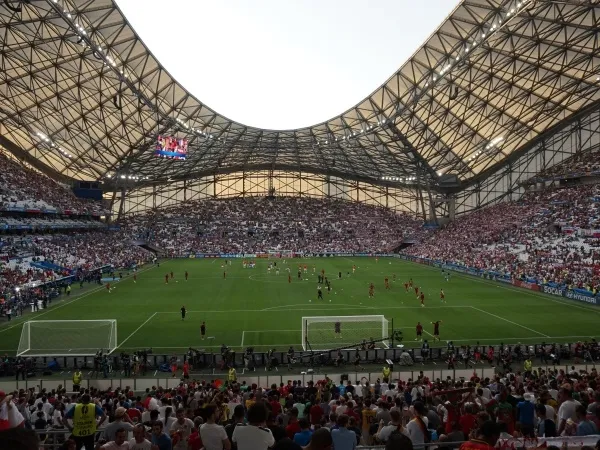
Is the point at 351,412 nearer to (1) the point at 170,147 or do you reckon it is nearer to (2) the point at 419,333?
(2) the point at 419,333

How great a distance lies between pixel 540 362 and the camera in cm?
2152

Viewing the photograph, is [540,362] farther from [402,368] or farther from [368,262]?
[368,262]

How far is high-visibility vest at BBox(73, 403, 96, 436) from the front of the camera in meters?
7.85

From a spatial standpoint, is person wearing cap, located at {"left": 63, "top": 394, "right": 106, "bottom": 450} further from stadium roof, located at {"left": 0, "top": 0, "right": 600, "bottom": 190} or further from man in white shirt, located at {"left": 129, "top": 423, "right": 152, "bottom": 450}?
stadium roof, located at {"left": 0, "top": 0, "right": 600, "bottom": 190}

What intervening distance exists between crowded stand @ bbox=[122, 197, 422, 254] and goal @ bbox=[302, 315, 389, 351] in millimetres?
57524

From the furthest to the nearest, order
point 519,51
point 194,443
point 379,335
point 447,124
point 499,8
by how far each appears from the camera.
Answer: point 447,124 < point 519,51 < point 499,8 < point 379,335 < point 194,443

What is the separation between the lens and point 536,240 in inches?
2169

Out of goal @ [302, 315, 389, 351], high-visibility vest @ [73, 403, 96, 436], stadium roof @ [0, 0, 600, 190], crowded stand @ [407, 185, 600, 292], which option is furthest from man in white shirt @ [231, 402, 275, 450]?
crowded stand @ [407, 185, 600, 292]

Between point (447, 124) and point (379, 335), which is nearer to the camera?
point (379, 335)

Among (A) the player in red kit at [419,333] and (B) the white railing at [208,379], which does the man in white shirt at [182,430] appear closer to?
(B) the white railing at [208,379]

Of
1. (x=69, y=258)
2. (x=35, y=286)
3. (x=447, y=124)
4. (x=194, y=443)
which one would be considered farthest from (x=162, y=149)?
(x=194, y=443)

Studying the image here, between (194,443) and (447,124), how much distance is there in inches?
2413

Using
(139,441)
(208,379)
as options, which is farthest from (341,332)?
(139,441)

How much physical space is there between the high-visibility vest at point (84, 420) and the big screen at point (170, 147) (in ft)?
166
